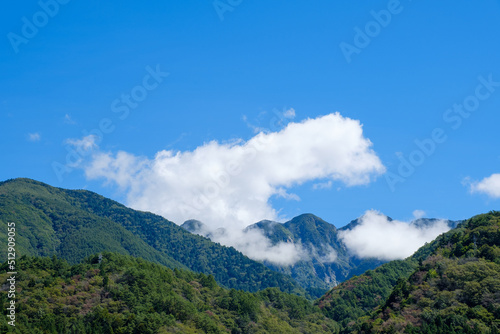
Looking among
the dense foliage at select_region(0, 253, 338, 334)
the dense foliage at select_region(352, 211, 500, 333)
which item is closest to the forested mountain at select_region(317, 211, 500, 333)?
the dense foliage at select_region(352, 211, 500, 333)

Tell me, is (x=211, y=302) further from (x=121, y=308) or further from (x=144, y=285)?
(x=121, y=308)

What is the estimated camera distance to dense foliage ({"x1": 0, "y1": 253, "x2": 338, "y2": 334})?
373 feet

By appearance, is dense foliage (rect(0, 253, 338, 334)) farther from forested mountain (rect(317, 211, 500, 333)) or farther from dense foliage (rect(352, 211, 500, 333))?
dense foliage (rect(352, 211, 500, 333))

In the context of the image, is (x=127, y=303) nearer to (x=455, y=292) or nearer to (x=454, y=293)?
(x=454, y=293)

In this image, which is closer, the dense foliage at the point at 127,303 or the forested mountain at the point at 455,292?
the forested mountain at the point at 455,292

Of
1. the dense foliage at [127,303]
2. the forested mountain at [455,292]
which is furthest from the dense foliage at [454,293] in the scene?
the dense foliage at [127,303]

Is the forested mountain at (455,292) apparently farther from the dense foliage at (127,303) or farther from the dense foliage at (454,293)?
the dense foliage at (127,303)

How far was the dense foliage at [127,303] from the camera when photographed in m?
114

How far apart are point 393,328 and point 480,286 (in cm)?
2219

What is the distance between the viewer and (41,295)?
388ft

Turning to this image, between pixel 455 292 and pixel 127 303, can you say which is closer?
pixel 455 292

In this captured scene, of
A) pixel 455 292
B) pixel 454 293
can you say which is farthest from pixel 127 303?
pixel 455 292

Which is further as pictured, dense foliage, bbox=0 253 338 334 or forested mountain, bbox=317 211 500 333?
dense foliage, bbox=0 253 338 334

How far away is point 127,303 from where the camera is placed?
125 metres
